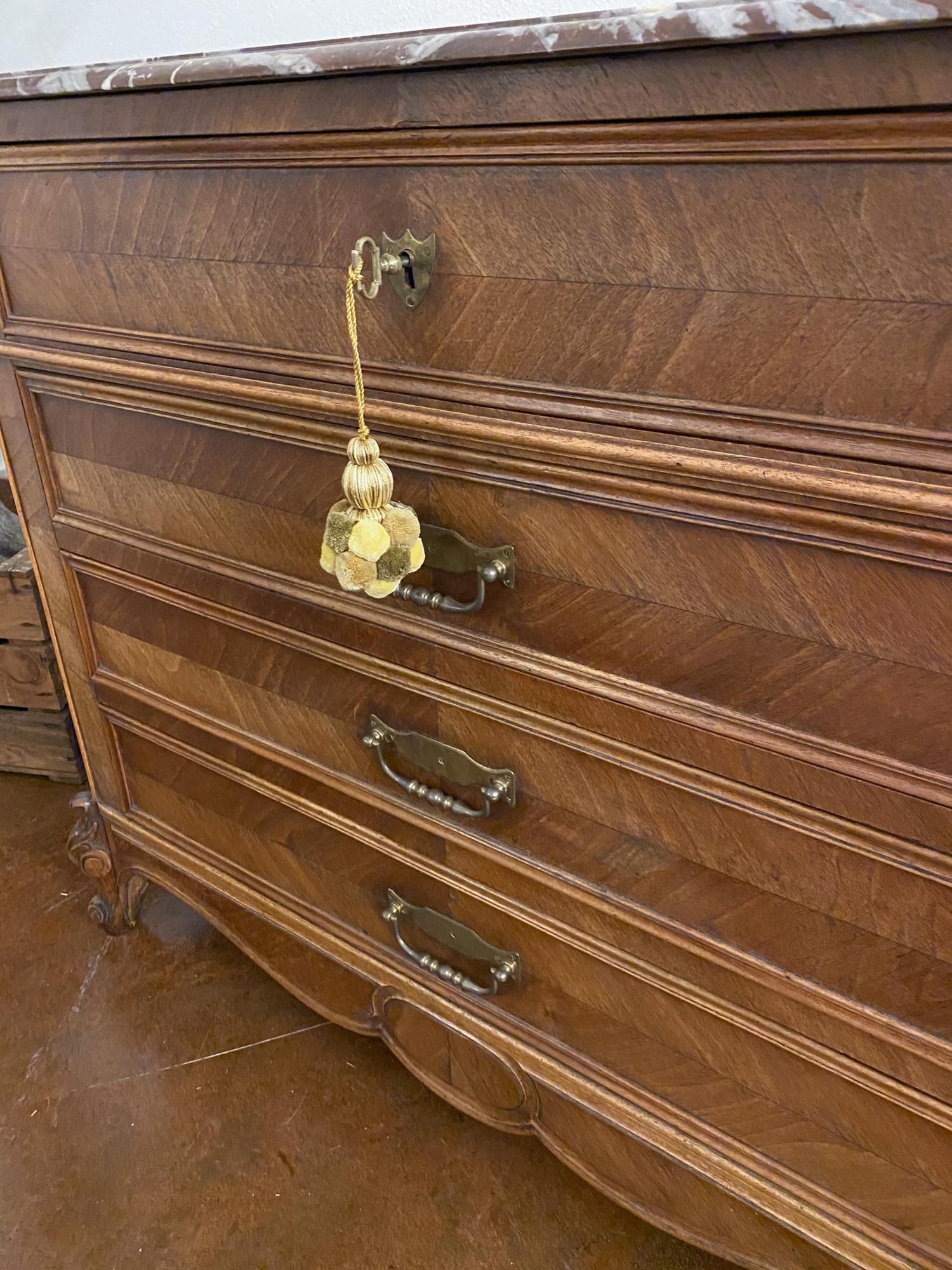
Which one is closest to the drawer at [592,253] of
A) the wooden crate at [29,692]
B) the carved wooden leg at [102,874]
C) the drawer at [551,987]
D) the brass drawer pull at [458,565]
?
the brass drawer pull at [458,565]

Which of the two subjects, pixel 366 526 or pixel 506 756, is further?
pixel 506 756

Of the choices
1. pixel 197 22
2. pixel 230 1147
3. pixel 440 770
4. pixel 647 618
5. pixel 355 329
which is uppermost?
pixel 197 22

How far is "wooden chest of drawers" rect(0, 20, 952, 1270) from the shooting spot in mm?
438

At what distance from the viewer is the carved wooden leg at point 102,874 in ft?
3.60

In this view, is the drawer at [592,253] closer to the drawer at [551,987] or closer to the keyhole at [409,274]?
the keyhole at [409,274]

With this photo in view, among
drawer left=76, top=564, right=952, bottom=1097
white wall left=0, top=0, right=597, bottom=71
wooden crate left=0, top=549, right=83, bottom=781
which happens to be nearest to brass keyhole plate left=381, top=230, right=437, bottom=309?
drawer left=76, top=564, right=952, bottom=1097

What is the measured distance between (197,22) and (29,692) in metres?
0.97

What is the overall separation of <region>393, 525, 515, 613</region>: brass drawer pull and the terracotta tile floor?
25.5 inches

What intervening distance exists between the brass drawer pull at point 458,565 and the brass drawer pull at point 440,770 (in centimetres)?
12

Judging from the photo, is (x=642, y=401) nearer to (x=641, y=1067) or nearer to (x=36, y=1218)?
(x=641, y=1067)

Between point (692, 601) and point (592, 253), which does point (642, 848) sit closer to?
point (692, 601)

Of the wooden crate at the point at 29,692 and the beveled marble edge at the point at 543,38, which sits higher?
the beveled marble edge at the point at 543,38

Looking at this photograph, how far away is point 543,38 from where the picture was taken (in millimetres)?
434

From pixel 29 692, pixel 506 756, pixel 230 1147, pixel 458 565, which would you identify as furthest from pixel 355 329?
pixel 29 692
